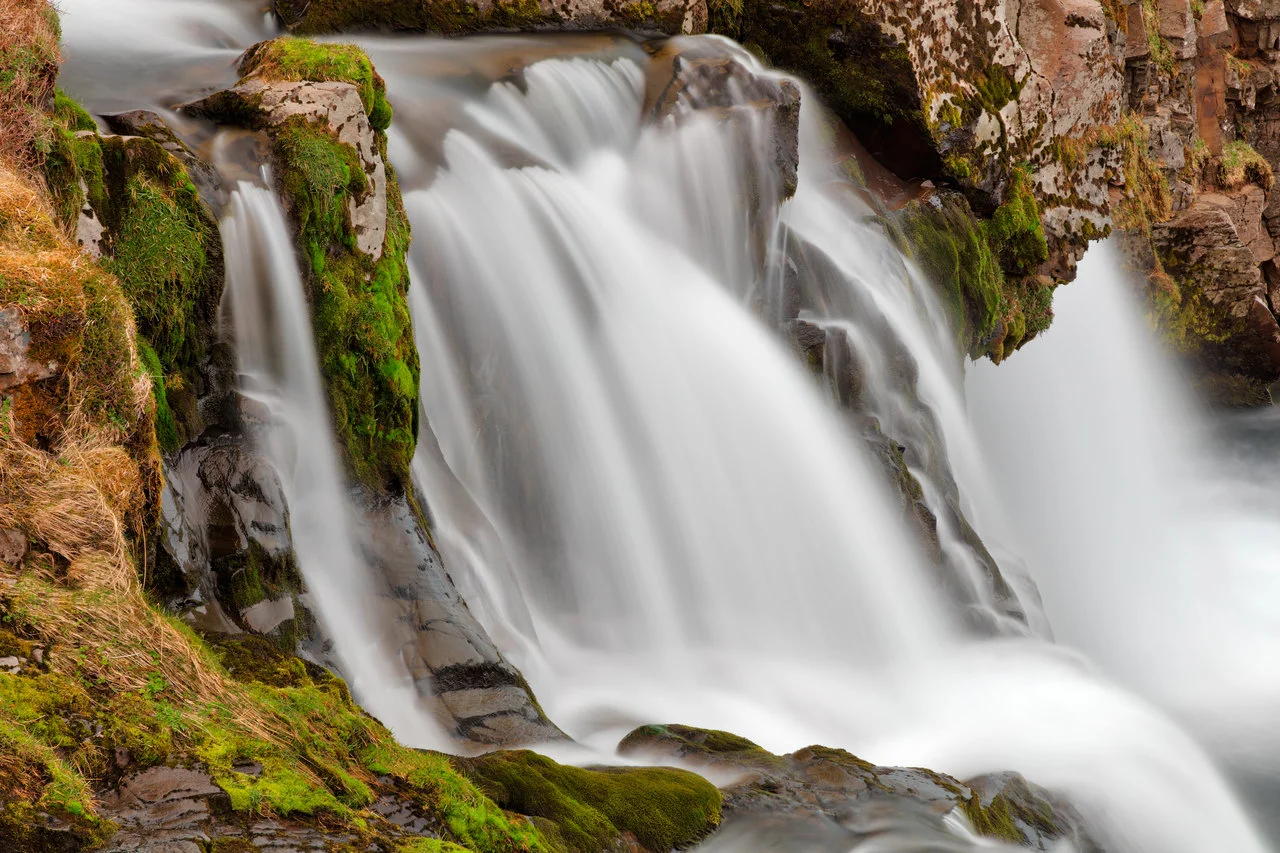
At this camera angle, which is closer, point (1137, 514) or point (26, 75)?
point (26, 75)

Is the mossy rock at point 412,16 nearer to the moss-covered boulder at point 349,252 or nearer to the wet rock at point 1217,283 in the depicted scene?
the moss-covered boulder at point 349,252

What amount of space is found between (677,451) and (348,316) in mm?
3185

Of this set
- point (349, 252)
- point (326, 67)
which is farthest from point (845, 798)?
point (326, 67)

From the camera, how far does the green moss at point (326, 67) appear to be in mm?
7887

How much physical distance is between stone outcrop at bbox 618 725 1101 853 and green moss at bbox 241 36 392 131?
14.8ft

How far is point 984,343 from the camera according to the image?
48.3 feet

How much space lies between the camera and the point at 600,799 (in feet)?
17.6

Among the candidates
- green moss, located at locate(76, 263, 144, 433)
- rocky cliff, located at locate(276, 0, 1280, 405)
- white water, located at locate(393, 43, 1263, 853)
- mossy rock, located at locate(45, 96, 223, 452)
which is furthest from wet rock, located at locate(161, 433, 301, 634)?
rocky cliff, located at locate(276, 0, 1280, 405)

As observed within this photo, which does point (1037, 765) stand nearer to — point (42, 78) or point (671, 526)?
point (671, 526)

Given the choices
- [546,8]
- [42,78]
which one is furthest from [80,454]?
[546,8]

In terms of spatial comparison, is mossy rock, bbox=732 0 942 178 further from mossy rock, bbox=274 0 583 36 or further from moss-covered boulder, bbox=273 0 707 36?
mossy rock, bbox=274 0 583 36

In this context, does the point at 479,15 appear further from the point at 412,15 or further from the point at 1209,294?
the point at 1209,294

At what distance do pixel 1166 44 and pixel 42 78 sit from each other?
66.0 feet

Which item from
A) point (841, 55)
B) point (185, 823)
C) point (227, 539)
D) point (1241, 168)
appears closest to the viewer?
point (185, 823)
